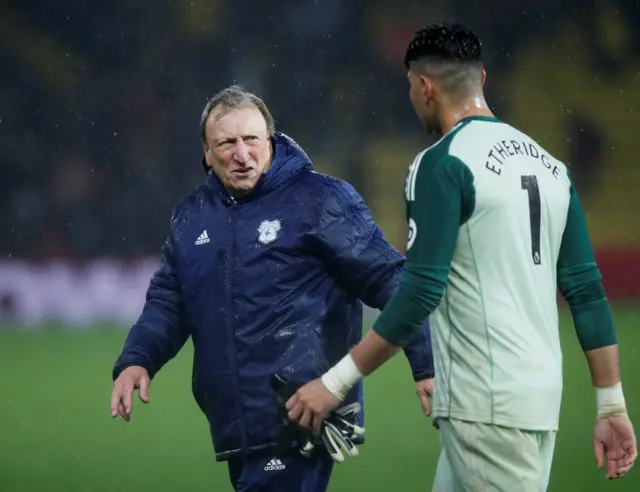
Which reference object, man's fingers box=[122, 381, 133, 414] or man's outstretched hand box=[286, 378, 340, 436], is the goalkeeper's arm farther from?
man's fingers box=[122, 381, 133, 414]

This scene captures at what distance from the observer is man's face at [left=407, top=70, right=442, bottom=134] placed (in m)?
2.95

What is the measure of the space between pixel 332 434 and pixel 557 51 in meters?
12.9

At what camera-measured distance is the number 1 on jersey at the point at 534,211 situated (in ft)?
9.23

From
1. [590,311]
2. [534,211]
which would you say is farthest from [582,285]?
[534,211]

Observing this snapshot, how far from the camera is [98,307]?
11.8m

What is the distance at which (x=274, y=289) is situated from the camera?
138 inches

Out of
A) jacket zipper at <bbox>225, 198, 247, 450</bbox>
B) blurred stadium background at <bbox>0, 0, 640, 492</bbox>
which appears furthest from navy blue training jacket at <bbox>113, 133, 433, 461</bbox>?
blurred stadium background at <bbox>0, 0, 640, 492</bbox>

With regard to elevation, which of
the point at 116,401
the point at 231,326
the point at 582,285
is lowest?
the point at 582,285

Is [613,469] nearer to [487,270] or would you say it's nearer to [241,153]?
[487,270]

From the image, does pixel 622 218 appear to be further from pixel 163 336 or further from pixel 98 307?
pixel 163 336

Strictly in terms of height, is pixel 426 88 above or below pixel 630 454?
above

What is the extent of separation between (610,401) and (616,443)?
108 mm

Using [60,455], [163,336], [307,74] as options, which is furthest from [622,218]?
[163,336]

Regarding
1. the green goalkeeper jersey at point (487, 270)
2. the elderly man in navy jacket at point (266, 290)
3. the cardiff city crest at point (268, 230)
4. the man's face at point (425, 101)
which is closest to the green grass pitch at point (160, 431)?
the elderly man in navy jacket at point (266, 290)
